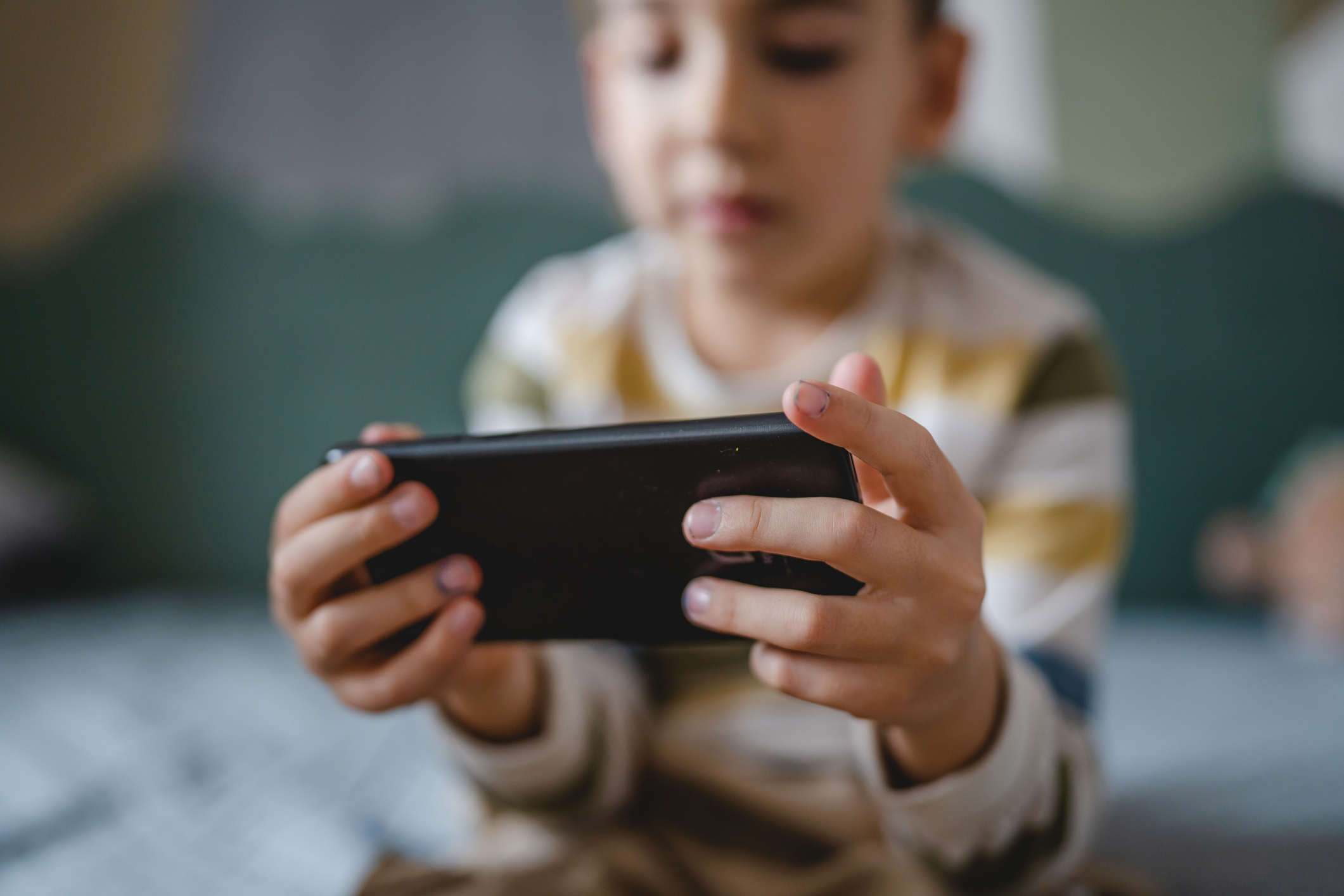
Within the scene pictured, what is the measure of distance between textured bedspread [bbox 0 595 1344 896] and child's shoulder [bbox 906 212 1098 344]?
42 cm

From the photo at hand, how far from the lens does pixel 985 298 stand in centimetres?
72

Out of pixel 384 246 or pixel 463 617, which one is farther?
pixel 384 246

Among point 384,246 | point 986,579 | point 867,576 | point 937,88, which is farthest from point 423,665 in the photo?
point 384,246

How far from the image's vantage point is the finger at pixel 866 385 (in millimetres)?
427

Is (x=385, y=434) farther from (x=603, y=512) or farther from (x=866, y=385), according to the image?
(x=866, y=385)

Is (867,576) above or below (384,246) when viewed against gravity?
below

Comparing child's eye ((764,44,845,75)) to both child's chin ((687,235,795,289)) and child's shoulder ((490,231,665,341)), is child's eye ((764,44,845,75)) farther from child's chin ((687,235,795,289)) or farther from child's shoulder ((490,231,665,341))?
child's shoulder ((490,231,665,341))

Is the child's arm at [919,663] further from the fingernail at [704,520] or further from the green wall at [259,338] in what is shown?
the green wall at [259,338]

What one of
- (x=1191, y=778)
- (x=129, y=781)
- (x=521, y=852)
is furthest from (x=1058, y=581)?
(x=129, y=781)

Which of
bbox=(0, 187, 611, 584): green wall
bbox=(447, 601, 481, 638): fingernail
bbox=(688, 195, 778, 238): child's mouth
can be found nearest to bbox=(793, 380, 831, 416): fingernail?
bbox=(447, 601, 481, 638): fingernail

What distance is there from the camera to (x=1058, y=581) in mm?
618

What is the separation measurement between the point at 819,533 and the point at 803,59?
0.39 metres

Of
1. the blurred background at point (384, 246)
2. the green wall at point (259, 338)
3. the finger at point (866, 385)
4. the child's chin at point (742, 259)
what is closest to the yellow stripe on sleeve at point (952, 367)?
the child's chin at point (742, 259)

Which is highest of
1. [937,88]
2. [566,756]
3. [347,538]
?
[937,88]
